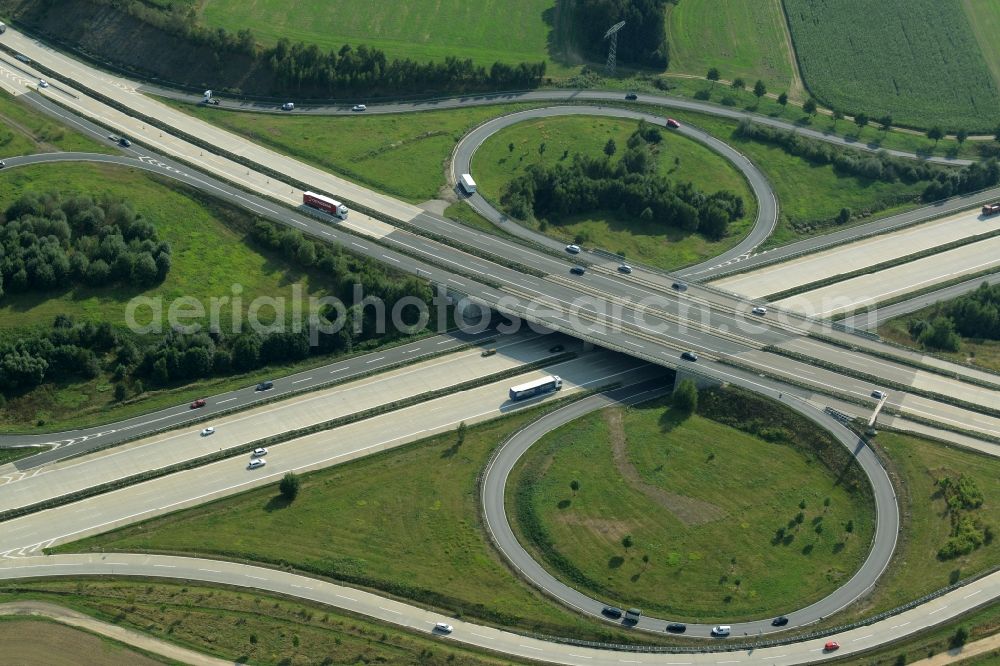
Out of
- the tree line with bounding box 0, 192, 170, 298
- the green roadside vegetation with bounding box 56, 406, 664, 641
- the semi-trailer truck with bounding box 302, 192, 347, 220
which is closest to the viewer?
the green roadside vegetation with bounding box 56, 406, 664, 641

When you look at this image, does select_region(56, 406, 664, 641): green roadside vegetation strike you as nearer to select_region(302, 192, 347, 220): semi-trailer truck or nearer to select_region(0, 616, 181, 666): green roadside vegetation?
select_region(0, 616, 181, 666): green roadside vegetation

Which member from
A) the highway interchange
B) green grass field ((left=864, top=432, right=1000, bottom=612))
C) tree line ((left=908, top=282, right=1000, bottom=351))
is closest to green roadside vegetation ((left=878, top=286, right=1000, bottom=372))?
tree line ((left=908, top=282, right=1000, bottom=351))

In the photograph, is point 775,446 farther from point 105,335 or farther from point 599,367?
point 105,335

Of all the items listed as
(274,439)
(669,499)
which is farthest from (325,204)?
(669,499)

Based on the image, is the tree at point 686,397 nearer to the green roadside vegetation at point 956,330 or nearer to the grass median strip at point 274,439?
the grass median strip at point 274,439

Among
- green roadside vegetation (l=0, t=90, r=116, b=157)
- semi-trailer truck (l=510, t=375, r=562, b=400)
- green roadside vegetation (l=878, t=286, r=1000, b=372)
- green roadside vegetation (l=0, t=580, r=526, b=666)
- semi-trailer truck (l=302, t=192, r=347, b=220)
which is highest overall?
green roadside vegetation (l=0, t=90, r=116, b=157)

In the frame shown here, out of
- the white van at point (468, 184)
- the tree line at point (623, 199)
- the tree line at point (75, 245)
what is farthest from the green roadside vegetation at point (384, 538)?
the tree line at point (623, 199)

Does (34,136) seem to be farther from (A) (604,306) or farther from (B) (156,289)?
(A) (604,306)
